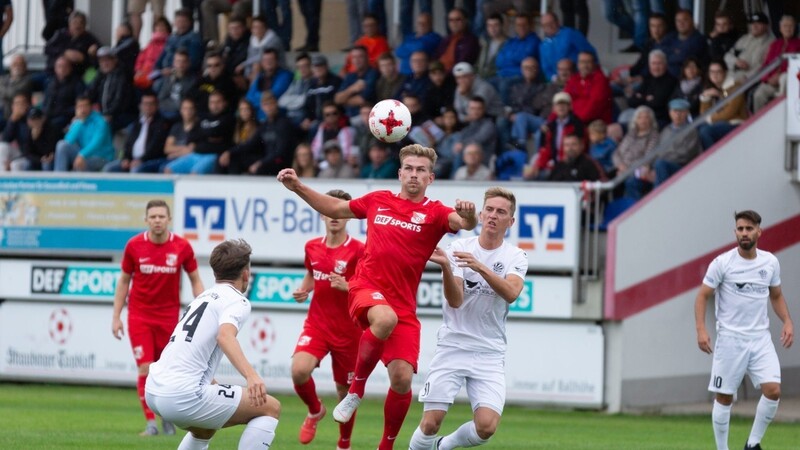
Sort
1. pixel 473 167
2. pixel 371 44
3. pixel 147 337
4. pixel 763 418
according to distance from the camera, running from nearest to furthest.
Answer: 1. pixel 763 418
2. pixel 147 337
3. pixel 473 167
4. pixel 371 44

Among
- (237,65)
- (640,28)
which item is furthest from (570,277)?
(237,65)

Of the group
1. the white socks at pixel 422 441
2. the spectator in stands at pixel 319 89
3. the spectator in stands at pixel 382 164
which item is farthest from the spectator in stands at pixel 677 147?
the white socks at pixel 422 441

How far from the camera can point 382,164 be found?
19469 millimetres

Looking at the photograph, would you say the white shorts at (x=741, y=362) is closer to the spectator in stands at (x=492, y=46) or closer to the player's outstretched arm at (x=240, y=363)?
the player's outstretched arm at (x=240, y=363)

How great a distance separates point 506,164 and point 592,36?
4.15 m

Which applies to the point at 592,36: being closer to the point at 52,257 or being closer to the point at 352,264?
the point at 52,257

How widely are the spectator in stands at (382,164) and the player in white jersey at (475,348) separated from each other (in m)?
8.85

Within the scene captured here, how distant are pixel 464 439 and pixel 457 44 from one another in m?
11.4

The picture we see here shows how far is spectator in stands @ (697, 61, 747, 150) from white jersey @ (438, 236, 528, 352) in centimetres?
852

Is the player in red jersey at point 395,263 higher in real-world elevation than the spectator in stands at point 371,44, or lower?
lower

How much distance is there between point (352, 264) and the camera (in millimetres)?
13266

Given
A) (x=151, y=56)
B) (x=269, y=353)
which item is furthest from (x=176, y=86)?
(x=269, y=353)

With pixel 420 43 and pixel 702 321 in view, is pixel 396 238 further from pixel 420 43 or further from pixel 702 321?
pixel 420 43

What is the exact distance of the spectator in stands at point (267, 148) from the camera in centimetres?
2019
